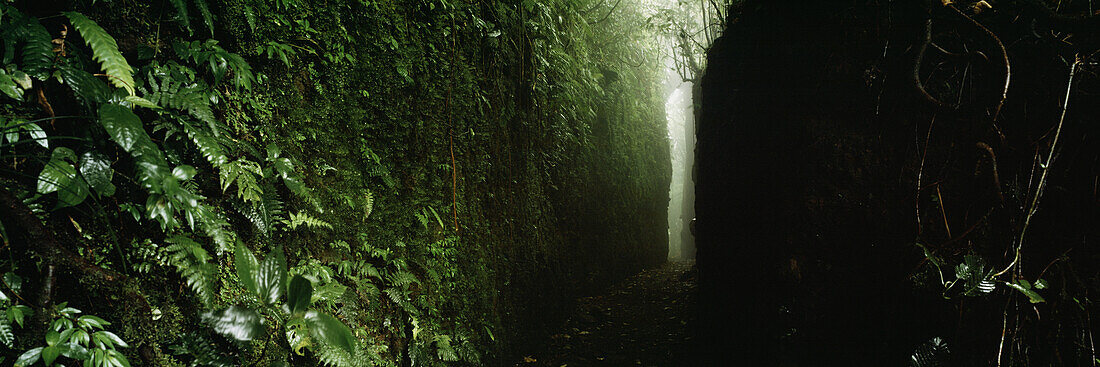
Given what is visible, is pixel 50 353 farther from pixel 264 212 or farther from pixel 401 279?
pixel 401 279

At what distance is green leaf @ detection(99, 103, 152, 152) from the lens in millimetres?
1328

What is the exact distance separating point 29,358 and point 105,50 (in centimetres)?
95

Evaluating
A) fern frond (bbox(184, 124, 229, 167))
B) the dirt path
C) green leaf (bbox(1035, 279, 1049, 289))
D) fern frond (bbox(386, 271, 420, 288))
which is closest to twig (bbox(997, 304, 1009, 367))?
green leaf (bbox(1035, 279, 1049, 289))

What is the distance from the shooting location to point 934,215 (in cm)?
238

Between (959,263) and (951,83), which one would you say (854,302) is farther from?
(951,83)

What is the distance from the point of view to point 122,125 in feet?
4.45

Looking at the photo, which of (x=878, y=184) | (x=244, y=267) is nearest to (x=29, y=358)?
(x=244, y=267)

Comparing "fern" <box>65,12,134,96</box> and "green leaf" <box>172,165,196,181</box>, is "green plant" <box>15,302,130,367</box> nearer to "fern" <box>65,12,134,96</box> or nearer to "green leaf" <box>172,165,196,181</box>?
"green leaf" <box>172,165,196,181</box>

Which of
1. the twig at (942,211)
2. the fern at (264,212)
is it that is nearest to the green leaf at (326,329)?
the fern at (264,212)

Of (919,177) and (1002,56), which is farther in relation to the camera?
(919,177)

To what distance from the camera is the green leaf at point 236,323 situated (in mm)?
1582

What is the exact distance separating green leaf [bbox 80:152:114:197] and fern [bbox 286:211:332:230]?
65cm

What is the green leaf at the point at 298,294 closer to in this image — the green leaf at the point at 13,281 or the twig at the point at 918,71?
the green leaf at the point at 13,281

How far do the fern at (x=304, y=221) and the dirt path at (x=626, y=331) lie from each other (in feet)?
9.33
